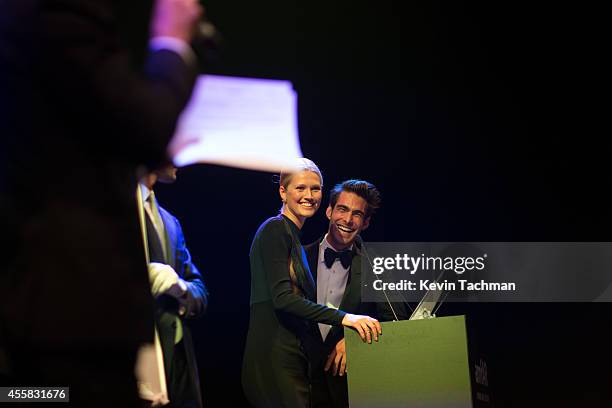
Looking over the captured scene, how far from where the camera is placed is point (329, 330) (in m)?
3.78

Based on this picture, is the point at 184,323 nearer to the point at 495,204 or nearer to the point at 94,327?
the point at 495,204

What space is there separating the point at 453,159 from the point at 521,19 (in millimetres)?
910

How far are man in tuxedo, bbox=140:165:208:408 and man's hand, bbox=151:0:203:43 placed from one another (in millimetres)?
1943

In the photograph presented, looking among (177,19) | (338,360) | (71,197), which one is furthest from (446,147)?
(71,197)

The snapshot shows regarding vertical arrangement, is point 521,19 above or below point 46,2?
above

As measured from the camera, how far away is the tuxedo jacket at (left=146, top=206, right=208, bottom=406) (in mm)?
3001

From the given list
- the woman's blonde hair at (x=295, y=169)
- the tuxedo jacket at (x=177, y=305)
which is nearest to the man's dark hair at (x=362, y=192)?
the woman's blonde hair at (x=295, y=169)

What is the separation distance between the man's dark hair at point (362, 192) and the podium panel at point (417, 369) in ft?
2.54

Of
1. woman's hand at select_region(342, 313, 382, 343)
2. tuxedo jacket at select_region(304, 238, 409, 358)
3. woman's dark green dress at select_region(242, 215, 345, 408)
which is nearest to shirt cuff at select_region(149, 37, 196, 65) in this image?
woman's hand at select_region(342, 313, 382, 343)

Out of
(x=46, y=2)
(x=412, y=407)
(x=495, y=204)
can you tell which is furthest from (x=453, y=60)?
(x=46, y=2)

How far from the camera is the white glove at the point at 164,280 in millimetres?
2910

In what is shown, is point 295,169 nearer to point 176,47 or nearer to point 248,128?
point 248,128

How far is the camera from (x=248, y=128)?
10.9 ft

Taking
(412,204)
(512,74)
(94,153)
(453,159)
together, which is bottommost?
(94,153)
